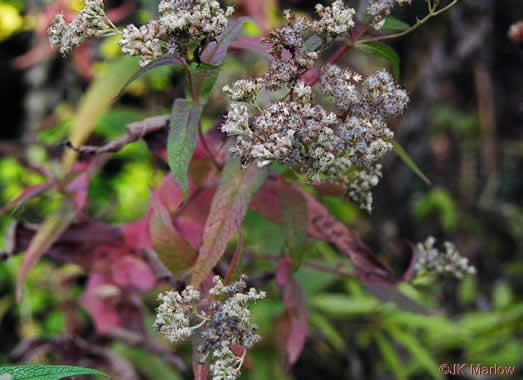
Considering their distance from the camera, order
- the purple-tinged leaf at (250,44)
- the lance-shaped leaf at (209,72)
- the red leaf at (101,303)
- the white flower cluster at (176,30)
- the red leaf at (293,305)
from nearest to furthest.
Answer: the white flower cluster at (176,30)
the lance-shaped leaf at (209,72)
the purple-tinged leaf at (250,44)
the red leaf at (293,305)
the red leaf at (101,303)

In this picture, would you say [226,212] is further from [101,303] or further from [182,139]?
[101,303]

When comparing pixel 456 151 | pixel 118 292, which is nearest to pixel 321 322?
pixel 118 292

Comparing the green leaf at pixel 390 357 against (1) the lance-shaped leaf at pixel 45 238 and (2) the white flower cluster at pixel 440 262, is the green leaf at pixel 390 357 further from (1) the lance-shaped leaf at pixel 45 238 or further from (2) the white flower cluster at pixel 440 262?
(1) the lance-shaped leaf at pixel 45 238

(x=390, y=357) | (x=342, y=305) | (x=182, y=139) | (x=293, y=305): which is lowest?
(x=390, y=357)

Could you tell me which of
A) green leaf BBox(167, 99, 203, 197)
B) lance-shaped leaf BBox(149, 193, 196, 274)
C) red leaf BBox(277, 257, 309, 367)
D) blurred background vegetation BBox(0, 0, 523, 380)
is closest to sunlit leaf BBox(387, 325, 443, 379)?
blurred background vegetation BBox(0, 0, 523, 380)

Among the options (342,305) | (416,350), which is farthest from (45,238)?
(416,350)

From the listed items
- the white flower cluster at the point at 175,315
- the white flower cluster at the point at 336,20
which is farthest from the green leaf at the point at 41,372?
the white flower cluster at the point at 336,20
